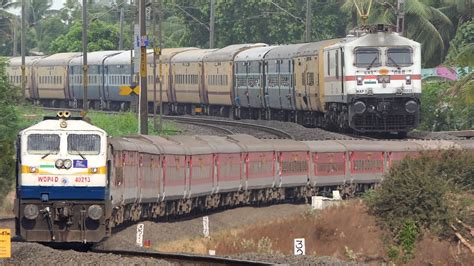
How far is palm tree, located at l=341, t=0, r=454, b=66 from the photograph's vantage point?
69.9 m

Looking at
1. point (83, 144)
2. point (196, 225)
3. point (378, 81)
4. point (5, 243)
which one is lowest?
point (196, 225)

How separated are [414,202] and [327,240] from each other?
233cm

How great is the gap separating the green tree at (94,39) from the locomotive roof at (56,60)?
19325mm

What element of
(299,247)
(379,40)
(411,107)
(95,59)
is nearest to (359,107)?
(411,107)

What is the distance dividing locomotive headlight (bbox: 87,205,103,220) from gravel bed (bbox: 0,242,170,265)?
147cm

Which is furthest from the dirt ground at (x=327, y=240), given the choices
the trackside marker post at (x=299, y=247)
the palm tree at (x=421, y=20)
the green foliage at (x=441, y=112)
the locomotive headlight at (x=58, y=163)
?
the palm tree at (x=421, y=20)

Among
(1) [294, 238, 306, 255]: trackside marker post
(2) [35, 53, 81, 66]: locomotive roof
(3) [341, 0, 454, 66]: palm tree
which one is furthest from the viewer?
(2) [35, 53, 81, 66]: locomotive roof

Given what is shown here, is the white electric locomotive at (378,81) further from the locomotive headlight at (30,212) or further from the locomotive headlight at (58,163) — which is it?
the locomotive headlight at (30,212)

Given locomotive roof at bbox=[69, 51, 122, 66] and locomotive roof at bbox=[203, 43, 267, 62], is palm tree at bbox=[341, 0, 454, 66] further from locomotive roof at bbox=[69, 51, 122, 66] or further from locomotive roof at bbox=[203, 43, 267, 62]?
locomotive roof at bbox=[69, 51, 122, 66]

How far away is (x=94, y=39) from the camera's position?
359 feet

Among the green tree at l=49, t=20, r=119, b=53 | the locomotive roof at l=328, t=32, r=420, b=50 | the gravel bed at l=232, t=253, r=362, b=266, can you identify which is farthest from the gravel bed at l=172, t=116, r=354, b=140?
the green tree at l=49, t=20, r=119, b=53

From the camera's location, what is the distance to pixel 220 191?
37.9 metres

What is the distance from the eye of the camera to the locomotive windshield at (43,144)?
79.9 feet

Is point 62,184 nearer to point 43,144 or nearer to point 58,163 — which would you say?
point 58,163
